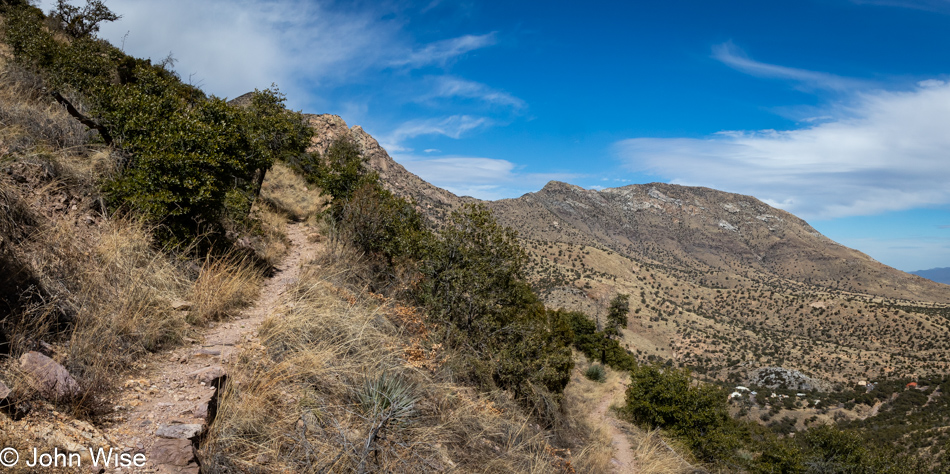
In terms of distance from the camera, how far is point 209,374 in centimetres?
385

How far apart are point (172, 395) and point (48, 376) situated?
85 centimetres

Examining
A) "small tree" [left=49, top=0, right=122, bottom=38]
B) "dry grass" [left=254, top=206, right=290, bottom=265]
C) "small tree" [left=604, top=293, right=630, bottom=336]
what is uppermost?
"small tree" [left=49, top=0, right=122, bottom=38]

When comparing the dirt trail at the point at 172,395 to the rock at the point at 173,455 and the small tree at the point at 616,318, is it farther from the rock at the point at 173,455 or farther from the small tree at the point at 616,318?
the small tree at the point at 616,318

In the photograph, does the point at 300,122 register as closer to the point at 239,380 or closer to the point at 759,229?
the point at 239,380

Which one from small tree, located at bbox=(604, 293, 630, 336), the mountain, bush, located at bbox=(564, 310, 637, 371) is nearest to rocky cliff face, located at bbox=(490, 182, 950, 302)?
the mountain

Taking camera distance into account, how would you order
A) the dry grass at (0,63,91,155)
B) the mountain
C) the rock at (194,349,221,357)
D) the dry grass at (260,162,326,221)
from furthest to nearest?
1. the mountain
2. the dry grass at (260,162,326,221)
3. the dry grass at (0,63,91,155)
4. the rock at (194,349,221,357)

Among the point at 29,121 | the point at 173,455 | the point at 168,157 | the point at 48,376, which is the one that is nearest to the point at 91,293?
the point at 48,376

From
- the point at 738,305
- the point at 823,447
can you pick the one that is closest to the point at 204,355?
the point at 823,447

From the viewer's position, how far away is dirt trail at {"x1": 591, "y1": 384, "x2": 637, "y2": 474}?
9548 mm

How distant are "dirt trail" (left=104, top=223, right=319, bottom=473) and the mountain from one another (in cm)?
3347

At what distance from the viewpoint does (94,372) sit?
3.32 m

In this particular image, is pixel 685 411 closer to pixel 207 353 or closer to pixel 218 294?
pixel 218 294

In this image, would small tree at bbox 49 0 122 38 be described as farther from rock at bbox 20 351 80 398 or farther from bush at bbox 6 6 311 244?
rock at bbox 20 351 80 398

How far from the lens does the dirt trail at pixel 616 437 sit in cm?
955
